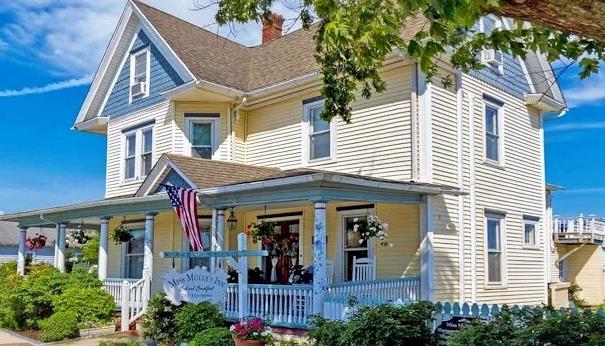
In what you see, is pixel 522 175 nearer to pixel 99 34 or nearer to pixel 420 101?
pixel 420 101

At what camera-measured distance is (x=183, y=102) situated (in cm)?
1839

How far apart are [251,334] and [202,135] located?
8.92 metres

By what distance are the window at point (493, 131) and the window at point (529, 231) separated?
2.22 m

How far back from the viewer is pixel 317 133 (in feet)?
53.5

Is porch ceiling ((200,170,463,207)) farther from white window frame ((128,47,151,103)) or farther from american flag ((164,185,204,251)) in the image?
white window frame ((128,47,151,103))

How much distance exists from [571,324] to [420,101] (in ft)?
26.6

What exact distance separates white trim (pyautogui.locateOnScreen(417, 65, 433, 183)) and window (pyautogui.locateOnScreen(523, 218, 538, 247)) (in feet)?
16.4

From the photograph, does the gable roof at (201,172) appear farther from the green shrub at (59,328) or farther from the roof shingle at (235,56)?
the green shrub at (59,328)

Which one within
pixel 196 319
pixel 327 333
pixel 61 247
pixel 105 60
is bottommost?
pixel 196 319

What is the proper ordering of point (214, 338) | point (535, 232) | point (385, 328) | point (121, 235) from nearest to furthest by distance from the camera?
point (385, 328), point (214, 338), point (535, 232), point (121, 235)

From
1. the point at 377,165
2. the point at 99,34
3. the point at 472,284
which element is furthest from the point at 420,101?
the point at 99,34

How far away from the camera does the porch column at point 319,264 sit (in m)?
11.4

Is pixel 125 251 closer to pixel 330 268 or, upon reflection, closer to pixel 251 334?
pixel 330 268

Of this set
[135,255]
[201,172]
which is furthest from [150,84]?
[201,172]
